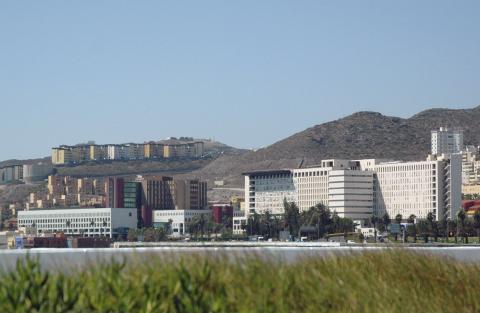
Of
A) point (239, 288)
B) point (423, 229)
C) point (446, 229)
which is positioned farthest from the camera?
point (423, 229)

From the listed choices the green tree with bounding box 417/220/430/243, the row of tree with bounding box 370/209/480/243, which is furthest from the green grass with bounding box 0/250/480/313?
the green tree with bounding box 417/220/430/243

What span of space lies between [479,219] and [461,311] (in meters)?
171

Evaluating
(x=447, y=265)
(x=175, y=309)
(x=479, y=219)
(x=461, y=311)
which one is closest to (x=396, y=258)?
(x=447, y=265)

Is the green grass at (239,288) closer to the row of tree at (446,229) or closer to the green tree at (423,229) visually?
the row of tree at (446,229)

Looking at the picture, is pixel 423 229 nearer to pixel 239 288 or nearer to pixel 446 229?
pixel 446 229

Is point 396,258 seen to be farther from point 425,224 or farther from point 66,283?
point 425,224

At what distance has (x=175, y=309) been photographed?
60.8ft

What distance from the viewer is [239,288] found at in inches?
779

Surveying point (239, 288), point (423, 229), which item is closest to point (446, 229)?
point (423, 229)

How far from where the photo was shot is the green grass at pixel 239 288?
60.8 ft

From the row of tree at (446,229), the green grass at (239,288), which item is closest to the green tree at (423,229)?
the row of tree at (446,229)

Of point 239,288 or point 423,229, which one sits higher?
point 239,288

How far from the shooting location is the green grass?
18531mm

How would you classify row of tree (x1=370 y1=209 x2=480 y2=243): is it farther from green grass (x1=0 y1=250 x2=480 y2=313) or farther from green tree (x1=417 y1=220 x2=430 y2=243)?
green grass (x1=0 y1=250 x2=480 y2=313)
